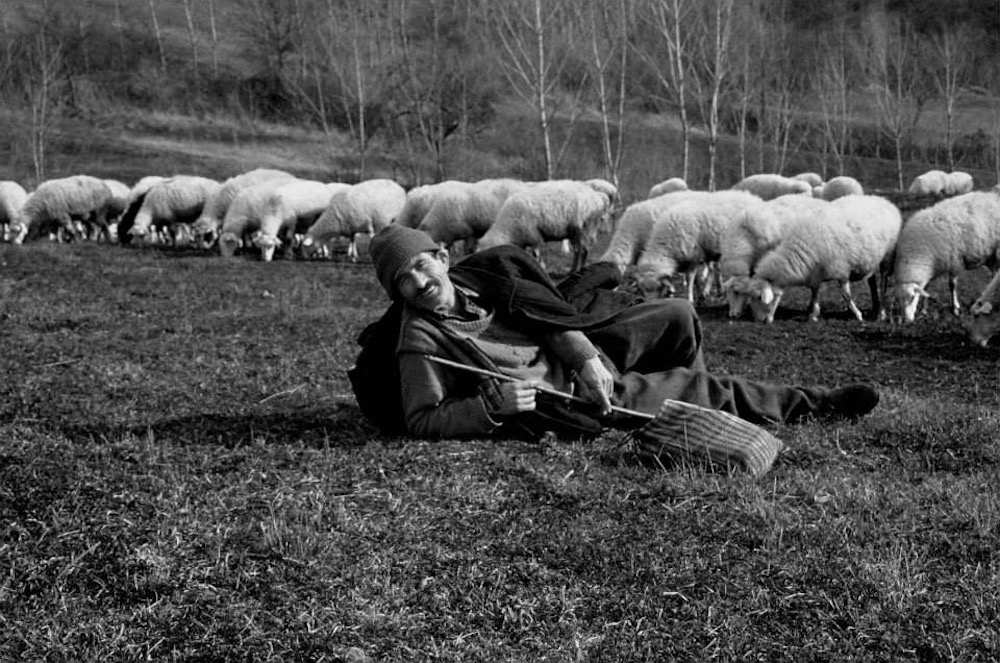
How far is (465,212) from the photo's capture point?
731 inches

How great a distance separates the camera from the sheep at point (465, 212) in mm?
18562

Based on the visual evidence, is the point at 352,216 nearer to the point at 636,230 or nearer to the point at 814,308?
the point at 636,230

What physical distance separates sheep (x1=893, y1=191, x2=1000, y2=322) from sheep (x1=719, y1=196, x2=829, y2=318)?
1137 mm

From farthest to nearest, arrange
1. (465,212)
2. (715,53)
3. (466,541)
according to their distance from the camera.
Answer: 1. (715,53)
2. (465,212)
3. (466,541)

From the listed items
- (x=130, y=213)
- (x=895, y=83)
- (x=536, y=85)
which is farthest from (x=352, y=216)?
(x=895, y=83)

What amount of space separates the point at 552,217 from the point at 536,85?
42.6 ft

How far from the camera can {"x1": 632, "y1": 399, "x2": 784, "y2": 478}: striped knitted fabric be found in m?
3.99

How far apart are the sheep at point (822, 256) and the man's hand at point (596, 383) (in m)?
7.00

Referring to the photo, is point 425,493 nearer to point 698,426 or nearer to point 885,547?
point 698,426

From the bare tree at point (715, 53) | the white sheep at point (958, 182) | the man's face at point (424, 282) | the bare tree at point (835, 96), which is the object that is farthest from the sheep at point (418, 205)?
the bare tree at point (835, 96)

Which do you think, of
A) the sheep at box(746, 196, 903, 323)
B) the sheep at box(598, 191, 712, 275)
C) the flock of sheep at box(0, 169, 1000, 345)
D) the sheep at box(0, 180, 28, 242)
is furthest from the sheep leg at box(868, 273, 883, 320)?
the sheep at box(0, 180, 28, 242)

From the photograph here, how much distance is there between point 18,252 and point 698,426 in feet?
51.8

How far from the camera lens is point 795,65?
2026 inches

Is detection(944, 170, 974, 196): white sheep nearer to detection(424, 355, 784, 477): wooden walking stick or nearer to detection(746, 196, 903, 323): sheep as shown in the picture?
detection(746, 196, 903, 323): sheep
